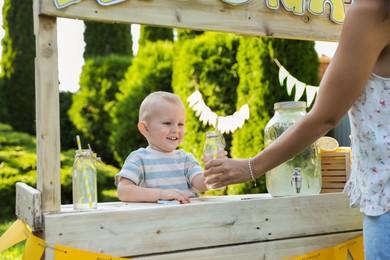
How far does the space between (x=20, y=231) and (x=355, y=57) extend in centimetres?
116

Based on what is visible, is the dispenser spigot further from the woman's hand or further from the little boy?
the woman's hand

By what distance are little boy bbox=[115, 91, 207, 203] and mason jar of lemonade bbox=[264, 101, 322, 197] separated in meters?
0.28

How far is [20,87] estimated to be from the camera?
31.5ft

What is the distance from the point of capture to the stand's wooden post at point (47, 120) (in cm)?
161

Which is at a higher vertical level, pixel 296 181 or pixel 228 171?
pixel 228 171

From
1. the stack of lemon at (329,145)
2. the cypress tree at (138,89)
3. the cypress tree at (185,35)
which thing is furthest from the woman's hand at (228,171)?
the cypress tree at (138,89)

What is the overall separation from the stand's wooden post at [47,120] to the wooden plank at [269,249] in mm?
345

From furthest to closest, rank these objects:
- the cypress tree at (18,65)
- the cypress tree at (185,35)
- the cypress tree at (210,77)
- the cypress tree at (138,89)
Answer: the cypress tree at (18,65) < the cypress tree at (138,89) < the cypress tree at (185,35) < the cypress tree at (210,77)

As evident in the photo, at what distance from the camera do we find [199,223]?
175 centimetres

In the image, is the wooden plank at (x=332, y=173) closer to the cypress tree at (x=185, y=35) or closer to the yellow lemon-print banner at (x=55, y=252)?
the yellow lemon-print banner at (x=55, y=252)

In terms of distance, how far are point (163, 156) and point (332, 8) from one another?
92cm

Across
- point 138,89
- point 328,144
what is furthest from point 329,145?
point 138,89

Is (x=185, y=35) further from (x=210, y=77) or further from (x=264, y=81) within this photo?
(x=264, y=81)

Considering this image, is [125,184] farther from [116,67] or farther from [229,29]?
[116,67]
